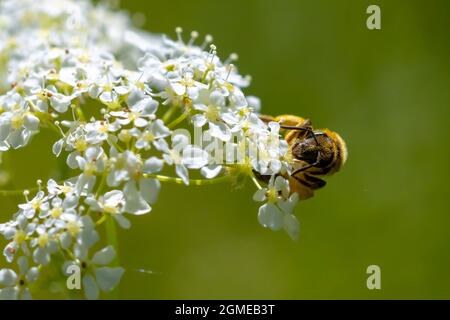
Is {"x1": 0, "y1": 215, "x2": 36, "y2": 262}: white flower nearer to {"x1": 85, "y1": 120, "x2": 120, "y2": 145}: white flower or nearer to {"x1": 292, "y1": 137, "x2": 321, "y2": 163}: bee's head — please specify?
{"x1": 85, "y1": 120, "x2": 120, "y2": 145}: white flower

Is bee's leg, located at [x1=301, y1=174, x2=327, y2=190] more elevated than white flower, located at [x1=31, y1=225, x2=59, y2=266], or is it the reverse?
bee's leg, located at [x1=301, y1=174, x2=327, y2=190]

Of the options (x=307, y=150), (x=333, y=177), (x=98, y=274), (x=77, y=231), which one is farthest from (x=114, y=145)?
(x=333, y=177)

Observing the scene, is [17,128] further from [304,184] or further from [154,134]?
[304,184]

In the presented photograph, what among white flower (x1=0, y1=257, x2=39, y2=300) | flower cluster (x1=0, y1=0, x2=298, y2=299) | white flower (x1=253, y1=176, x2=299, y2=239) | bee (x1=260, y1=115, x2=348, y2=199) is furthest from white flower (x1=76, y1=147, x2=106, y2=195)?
bee (x1=260, y1=115, x2=348, y2=199)

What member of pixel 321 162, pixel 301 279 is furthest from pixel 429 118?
pixel 321 162

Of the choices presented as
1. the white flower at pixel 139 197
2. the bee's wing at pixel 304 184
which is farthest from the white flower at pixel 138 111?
the bee's wing at pixel 304 184
